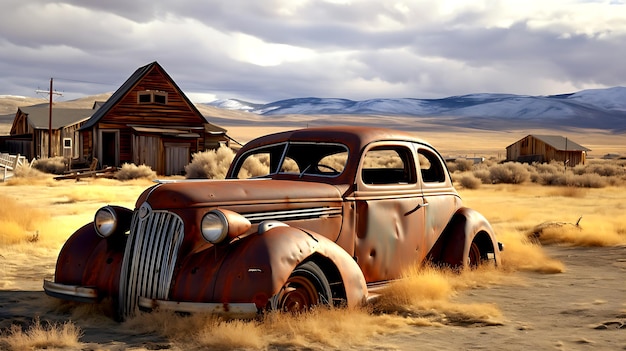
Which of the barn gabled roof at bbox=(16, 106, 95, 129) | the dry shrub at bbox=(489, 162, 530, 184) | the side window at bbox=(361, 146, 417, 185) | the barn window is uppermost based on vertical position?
the barn window

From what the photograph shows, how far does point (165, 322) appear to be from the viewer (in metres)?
5.37

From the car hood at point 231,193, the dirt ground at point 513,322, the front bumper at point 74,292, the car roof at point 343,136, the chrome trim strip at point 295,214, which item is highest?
the car roof at point 343,136

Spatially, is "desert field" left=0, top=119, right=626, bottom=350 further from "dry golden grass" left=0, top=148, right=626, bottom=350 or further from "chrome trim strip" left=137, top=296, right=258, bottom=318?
"chrome trim strip" left=137, top=296, right=258, bottom=318

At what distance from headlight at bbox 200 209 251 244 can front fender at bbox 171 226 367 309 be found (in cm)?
14

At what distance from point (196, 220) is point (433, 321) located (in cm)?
238

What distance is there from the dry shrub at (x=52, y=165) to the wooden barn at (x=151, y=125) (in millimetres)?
2572

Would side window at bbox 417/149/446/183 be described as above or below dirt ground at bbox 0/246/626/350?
above

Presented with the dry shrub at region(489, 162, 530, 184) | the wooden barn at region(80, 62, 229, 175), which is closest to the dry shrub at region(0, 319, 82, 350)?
Result: the wooden barn at region(80, 62, 229, 175)

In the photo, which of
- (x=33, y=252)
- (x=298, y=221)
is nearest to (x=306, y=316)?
(x=298, y=221)

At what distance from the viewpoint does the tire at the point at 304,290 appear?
5.54 meters

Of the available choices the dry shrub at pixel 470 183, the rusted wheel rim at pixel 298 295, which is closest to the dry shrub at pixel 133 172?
the dry shrub at pixel 470 183

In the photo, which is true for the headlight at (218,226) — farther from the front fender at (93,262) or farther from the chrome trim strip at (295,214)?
the front fender at (93,262)

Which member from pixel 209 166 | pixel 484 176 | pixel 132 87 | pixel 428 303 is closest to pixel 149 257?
pixel 428 303

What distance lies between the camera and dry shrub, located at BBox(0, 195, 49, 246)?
11.7 m
